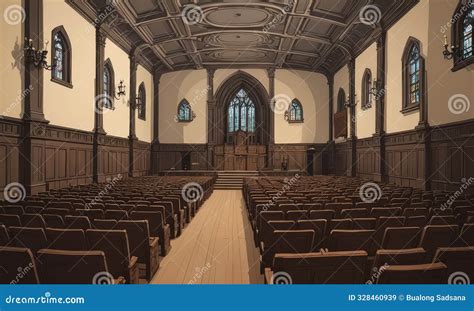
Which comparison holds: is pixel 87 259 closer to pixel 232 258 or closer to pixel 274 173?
pixel 232 258

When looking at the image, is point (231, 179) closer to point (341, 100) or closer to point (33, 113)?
point (341, 100)

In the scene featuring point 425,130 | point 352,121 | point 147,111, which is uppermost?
point 147,111

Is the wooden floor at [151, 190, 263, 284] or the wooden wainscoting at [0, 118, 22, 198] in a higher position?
the wooden wainscoting at [0, 118, 22, 198]

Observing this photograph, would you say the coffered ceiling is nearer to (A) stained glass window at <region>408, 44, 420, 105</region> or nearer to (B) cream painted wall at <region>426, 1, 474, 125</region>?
(A) stained glass window at <region>408, 44, 420, 105</region>

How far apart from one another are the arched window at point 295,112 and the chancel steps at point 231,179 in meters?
5.31

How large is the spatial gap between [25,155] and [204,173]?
1217 cm

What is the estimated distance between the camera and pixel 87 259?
2.73 metres

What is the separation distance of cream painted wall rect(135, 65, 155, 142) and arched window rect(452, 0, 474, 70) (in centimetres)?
1567

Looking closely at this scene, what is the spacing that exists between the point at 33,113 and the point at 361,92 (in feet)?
48.5

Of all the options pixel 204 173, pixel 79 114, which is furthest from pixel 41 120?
pixel 204 173

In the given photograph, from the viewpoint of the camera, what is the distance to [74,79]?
42.3 ft

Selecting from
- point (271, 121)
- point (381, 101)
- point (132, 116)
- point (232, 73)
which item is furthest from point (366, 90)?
point (132, 116)

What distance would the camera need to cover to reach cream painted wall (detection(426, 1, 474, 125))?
977cm

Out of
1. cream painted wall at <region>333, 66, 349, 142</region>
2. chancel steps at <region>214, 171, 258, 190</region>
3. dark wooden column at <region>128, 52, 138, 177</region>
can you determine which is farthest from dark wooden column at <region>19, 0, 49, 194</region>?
cream painted wall at <region>333, 66, 349, 142</region>
